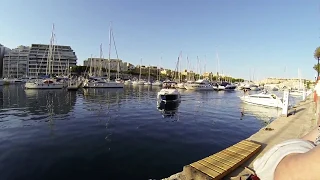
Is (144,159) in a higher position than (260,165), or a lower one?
lower

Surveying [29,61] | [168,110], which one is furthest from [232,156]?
[29,61]

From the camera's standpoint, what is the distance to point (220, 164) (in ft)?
21.2

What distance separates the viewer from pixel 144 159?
979 cm

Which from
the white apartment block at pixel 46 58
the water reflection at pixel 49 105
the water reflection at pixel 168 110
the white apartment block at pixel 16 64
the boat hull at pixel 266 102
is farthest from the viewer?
the white apartment block at pixel 16 64

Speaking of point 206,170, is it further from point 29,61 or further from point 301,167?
point 29,61

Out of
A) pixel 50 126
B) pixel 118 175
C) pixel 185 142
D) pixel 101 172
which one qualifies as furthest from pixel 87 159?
pixel 50 126

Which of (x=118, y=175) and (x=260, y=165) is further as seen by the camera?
(x=118, y=175)

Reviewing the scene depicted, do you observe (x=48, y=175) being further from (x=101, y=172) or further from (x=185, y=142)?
(x=185, y=142)

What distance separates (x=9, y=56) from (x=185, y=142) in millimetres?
167636

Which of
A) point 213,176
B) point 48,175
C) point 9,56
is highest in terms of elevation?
point 9,56

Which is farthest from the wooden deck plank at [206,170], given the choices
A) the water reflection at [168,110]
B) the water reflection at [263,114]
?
the water reflection at [263,114]

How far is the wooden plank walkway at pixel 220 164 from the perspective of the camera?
574cm

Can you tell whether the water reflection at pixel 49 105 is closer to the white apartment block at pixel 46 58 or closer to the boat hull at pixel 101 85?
the boat hull at pixel 101 85

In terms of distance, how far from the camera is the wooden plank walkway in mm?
5742
